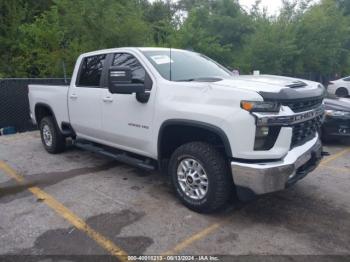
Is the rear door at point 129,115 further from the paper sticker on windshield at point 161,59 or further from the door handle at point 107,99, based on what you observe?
the paper sticker on windshield at point 161,59

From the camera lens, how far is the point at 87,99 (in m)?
5.32

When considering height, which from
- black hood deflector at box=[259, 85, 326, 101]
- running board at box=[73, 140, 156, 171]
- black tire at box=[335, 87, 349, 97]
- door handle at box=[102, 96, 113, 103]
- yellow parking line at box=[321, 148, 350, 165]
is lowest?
yellow parking line at box=[321, 148, 350, 165]

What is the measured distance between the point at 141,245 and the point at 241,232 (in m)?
1.05

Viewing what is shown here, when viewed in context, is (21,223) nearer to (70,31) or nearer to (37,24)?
(70,31)

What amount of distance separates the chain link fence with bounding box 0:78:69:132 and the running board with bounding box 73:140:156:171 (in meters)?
4.16

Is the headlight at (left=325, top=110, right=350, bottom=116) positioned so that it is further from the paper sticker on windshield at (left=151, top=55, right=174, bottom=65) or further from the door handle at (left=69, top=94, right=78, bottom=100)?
the door handle at (left=69, top=94, right=78, bottom=100)

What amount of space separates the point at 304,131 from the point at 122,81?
2169mm

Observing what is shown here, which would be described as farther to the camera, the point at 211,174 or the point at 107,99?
the point at 107,99

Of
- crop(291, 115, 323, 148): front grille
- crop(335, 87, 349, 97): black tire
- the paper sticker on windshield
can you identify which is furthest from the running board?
crop(335, 87, 349, 97): black tire

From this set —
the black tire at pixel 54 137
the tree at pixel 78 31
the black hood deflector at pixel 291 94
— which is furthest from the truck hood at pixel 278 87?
→ the tree at pixel 78 31

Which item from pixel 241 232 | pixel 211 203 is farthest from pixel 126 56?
pixel 241 232

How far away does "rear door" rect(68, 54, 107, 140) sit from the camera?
5.20 meters

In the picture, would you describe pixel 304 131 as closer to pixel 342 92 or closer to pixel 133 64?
pixel 133 64

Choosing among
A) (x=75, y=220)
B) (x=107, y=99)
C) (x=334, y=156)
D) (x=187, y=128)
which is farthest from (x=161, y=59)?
(x=334, y=156)
